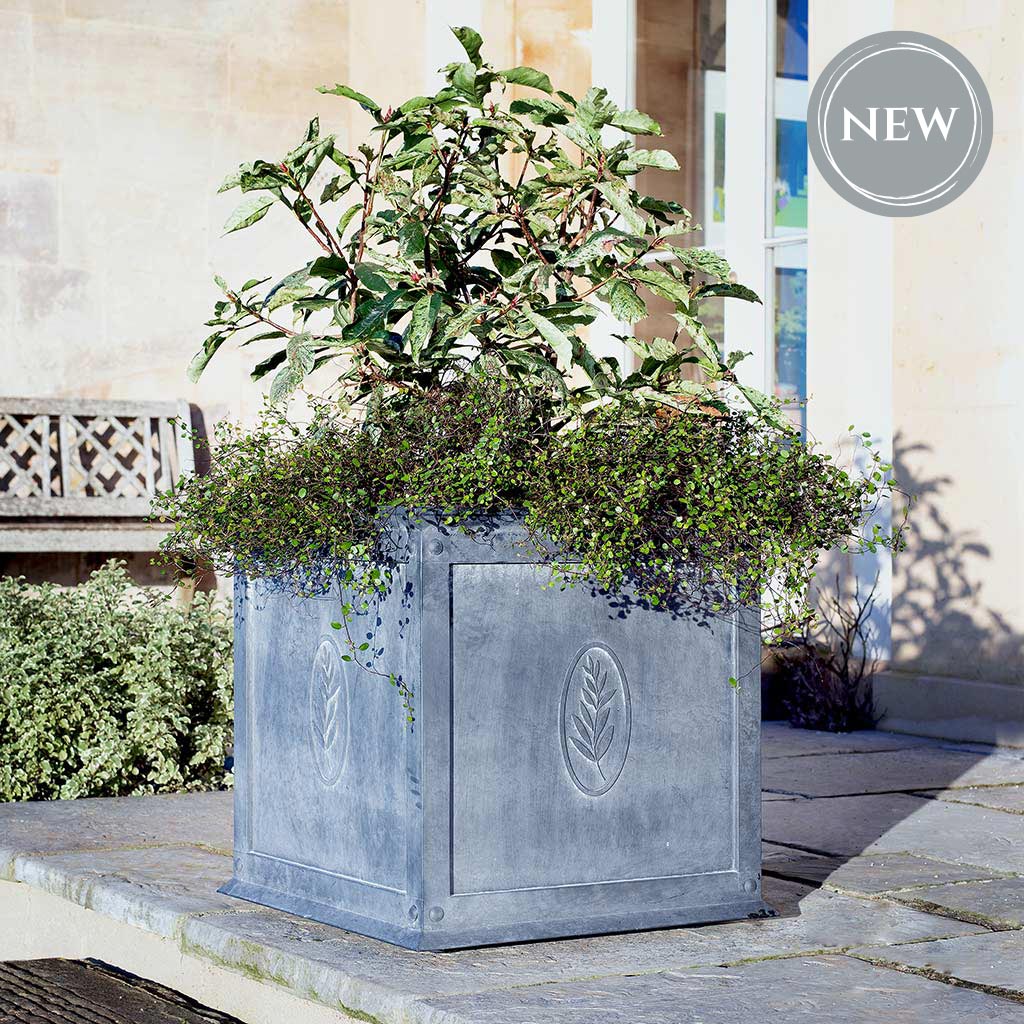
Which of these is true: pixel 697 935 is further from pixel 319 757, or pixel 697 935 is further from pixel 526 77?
pixel 526 77

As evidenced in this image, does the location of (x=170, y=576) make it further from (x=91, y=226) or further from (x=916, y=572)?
(x=916, y=572)

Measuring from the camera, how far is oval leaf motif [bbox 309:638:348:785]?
286cm

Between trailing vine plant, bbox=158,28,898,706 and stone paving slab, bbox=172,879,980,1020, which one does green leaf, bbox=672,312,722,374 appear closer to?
trailing vine plant, bbox=158,28,898,706

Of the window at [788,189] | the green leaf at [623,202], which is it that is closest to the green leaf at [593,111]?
the green leaf at [623,202]

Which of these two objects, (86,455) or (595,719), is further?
(86,455)

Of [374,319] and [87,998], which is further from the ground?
[374,319]

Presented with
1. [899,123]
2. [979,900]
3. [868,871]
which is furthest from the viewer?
[899,123]

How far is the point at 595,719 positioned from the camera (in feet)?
9.10

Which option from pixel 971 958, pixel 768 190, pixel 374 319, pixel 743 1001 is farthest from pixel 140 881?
pixel 768 190

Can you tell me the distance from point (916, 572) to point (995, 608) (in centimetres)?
31

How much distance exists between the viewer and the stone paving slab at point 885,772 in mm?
4629

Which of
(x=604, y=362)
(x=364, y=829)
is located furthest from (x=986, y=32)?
(x=364, y=829)

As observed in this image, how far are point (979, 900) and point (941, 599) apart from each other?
2.52m

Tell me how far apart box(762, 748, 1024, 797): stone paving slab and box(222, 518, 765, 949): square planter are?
1.74 meters
